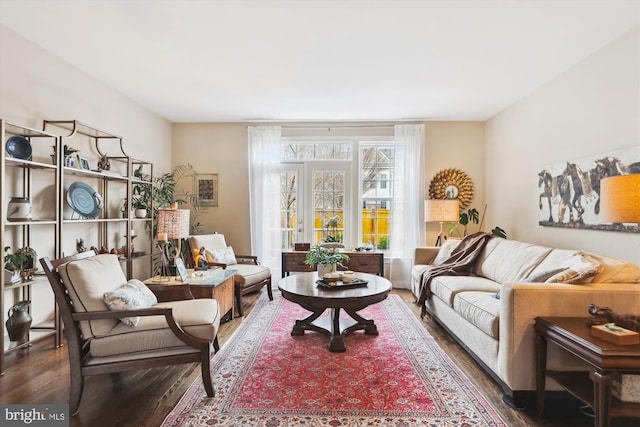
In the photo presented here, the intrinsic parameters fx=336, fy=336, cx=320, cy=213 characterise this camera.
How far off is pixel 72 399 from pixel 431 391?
2.16 m

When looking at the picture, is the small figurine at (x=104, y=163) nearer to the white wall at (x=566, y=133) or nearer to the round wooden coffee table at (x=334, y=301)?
the round wooden coffee table at (x=334, y=301)

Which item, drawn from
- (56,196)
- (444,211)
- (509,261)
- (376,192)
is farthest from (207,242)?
(509,261)

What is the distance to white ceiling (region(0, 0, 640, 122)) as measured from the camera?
2.42 metres

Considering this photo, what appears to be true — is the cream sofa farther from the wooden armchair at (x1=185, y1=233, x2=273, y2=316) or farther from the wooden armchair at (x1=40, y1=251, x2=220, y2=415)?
the wooden armchair at (x1=185, y1=233, x2=273, y2=316)

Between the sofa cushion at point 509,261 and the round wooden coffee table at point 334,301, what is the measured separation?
1.17m

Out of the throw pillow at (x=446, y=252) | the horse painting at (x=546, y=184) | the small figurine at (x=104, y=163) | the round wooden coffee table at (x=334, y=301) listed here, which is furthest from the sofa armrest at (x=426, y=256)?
the small figurine at (x=104, y=163)

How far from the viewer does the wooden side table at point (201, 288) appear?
8.77 ft

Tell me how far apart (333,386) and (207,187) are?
4.03 metres

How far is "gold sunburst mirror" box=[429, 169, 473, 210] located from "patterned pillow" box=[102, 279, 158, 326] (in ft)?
14.2

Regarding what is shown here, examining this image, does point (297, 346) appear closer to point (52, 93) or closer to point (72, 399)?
point (72, 399)

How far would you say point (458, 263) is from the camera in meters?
3.85

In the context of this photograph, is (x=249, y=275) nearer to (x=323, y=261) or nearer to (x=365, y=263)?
(x=323, y=261)

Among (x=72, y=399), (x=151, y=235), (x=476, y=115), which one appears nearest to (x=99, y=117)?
(x=151, y=235)


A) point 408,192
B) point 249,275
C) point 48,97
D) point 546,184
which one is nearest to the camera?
point 48,97
